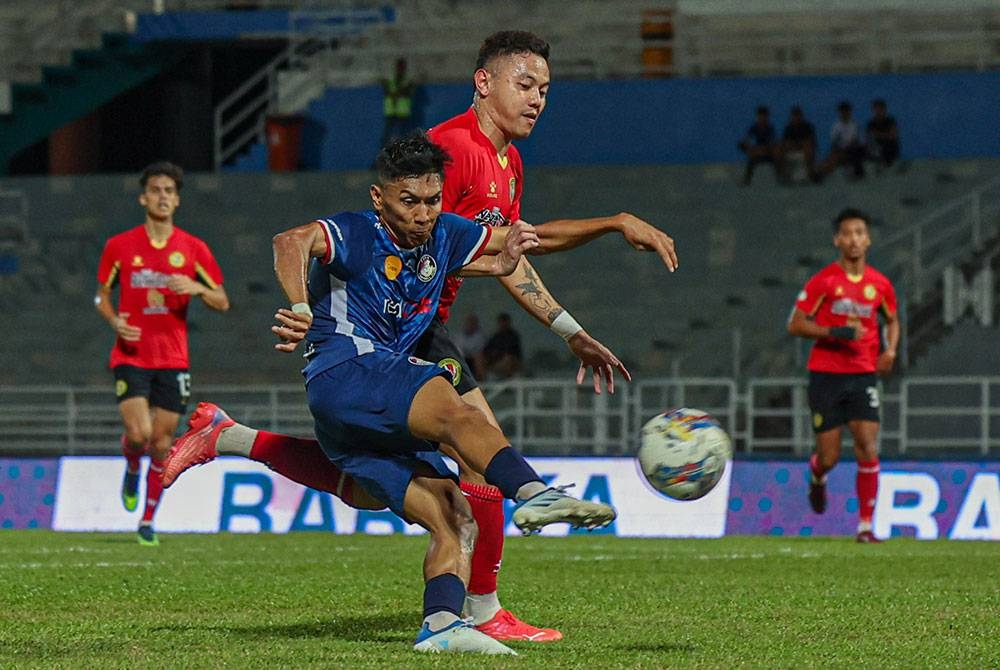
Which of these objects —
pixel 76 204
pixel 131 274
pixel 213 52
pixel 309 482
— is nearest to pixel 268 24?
pixel 213 52

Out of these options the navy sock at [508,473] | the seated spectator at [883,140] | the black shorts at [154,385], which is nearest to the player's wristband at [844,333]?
the black shorts at [154,385]

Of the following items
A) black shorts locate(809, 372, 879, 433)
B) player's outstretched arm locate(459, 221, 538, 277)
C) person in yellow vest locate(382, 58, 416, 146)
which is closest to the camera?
player's outstretched arm locate(459, 221, 538, 277)

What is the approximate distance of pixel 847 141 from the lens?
2630 centimetres

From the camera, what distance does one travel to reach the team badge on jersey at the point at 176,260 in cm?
1563

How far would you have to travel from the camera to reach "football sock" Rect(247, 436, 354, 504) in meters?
8.73

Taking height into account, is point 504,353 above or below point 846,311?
below

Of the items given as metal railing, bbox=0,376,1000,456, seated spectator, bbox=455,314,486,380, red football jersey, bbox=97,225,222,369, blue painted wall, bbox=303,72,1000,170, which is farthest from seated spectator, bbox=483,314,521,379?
red football jersey, bbox=97,225,222,369

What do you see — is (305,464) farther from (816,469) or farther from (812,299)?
(816,469)

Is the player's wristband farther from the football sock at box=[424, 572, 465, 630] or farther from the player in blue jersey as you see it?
the football sock at box=[424, 572, 465, 630]

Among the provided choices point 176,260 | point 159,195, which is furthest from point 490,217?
point 176,260

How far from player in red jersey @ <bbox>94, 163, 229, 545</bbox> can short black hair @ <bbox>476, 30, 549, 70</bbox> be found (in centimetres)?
645

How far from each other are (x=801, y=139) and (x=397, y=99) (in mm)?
5433

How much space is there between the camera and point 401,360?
7.99 meters

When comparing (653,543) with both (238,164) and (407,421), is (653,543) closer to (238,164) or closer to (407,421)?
(407,421)
